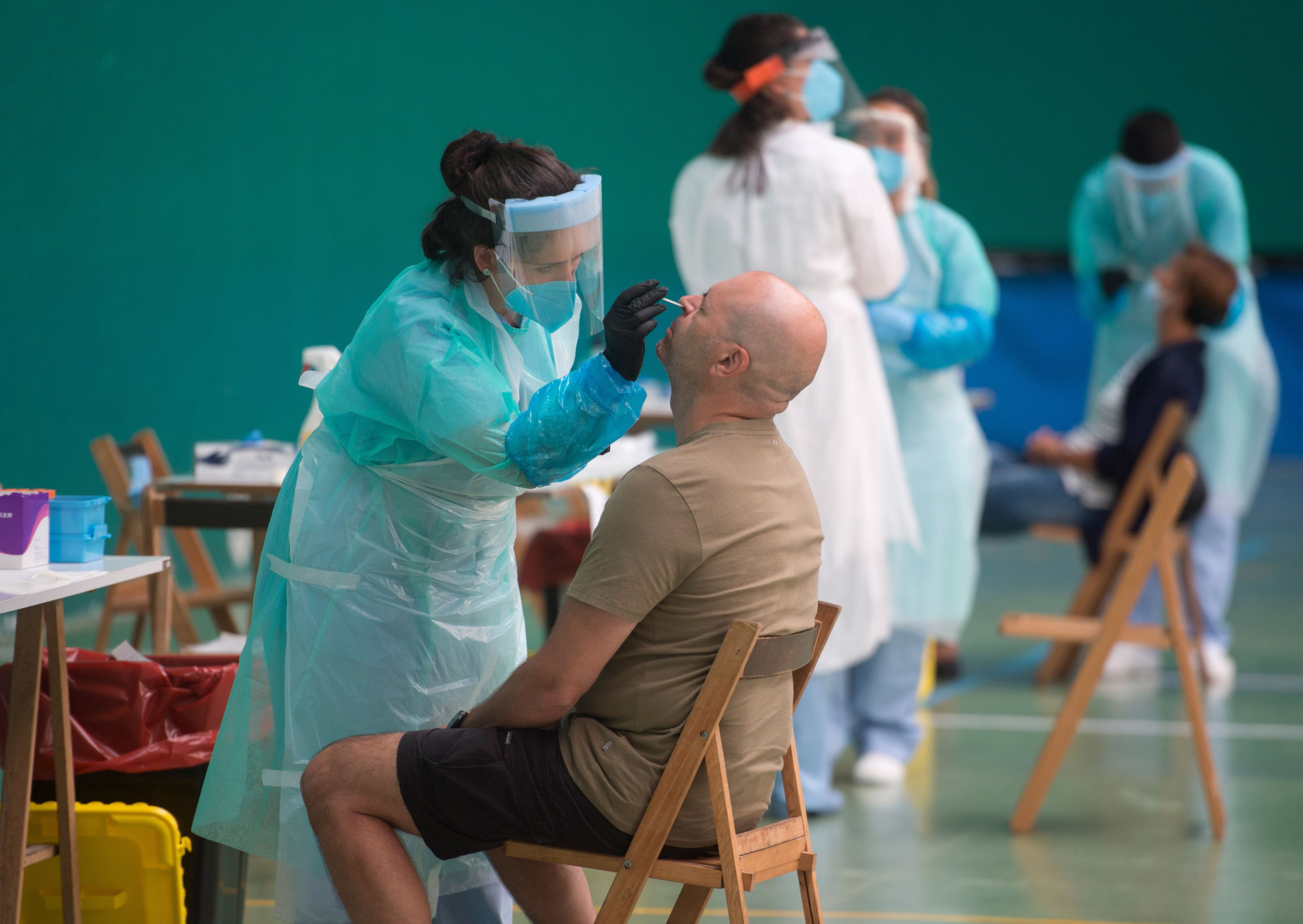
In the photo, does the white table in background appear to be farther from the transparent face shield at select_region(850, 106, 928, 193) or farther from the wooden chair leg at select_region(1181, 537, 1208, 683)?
the wooden chair leg at select_region(1181, 537, 1208, 683)

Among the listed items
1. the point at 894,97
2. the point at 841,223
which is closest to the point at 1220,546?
the point at 894,97

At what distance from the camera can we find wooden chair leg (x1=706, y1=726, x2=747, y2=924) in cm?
179

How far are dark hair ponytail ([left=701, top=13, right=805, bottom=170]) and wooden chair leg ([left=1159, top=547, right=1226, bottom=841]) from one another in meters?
1.31

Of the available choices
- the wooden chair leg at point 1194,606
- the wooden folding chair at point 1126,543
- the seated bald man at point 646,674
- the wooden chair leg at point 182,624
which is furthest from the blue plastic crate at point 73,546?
the wooden chair leg at point 1194,606

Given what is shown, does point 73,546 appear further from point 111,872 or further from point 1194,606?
point 1194,606

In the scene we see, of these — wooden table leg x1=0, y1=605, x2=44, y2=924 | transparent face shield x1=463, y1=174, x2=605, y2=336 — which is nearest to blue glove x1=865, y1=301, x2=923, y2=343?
transparent face shield x1=463, y1=174, x2=605, y2=336

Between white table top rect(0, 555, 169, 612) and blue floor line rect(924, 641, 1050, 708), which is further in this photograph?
blue floor line rect(924, 641, 1050, 708)

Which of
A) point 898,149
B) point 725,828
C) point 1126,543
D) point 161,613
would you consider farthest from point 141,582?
point 1126,543

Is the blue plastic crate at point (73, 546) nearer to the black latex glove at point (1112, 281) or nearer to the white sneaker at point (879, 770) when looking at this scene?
the white sneaker at point (879, 770)

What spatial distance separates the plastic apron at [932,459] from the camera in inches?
157

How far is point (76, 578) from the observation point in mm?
2076

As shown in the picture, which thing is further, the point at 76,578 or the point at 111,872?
the point at 111,872

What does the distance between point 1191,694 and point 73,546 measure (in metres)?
2.41

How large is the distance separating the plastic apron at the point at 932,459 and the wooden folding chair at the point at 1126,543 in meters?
0.54
